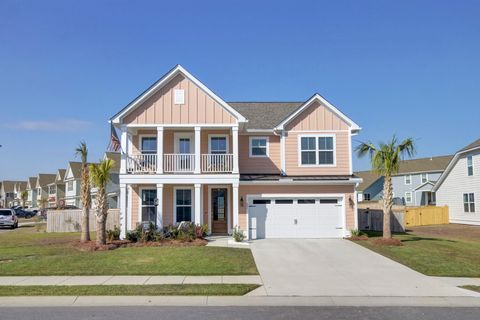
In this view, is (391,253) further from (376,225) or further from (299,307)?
(376,225)

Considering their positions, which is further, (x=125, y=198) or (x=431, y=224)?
(x=431, y=224)

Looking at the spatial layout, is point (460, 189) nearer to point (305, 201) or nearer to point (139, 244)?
point (305, 201)

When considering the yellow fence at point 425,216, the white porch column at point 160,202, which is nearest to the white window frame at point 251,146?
the white porch column at point 160,202

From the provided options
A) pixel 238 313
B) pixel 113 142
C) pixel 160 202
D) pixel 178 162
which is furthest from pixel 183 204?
pixel 238 313

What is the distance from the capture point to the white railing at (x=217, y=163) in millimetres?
20547

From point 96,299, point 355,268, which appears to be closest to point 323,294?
point 355,268

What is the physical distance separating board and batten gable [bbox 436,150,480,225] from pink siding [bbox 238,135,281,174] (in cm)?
1857

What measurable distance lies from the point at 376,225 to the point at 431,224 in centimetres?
1055

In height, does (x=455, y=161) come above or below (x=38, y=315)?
above

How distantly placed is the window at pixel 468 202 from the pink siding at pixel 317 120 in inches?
661

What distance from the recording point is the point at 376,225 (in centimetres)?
2591

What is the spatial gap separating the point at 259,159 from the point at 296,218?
3901 mm

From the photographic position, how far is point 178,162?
2036 cm

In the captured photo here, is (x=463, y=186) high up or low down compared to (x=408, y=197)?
up
